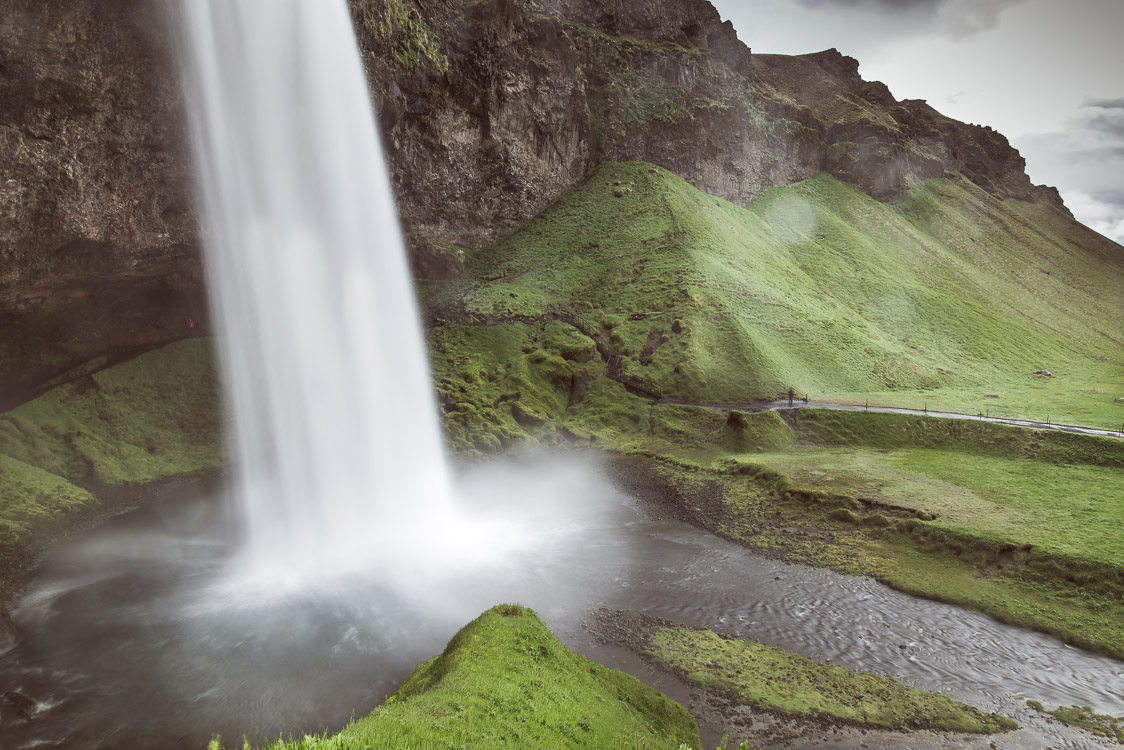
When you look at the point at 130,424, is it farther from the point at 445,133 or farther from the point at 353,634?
the point at 445,133

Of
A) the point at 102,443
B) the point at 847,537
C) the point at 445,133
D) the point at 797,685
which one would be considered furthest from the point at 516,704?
the point at 445,133

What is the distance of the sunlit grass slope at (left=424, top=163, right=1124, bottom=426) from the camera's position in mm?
57000

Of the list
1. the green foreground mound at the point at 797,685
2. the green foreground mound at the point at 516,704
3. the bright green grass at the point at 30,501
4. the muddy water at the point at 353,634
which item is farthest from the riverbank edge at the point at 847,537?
the bright green grass at the point at 30,501

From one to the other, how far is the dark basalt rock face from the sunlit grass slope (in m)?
7.09

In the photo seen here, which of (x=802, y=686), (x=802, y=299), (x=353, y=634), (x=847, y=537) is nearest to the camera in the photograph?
(x=802, y=686)

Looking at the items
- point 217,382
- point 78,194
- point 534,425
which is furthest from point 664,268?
point 78,194

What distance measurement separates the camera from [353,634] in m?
21.7

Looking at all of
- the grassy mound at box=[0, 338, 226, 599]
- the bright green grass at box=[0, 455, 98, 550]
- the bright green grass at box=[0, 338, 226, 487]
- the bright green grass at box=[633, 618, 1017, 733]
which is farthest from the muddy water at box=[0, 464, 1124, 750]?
the bright green grass at box=[0, 338, 226, 487]

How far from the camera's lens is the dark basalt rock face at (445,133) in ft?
116

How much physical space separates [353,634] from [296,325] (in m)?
22.0

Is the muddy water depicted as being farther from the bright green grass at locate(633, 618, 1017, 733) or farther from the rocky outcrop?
the rocky outcrop

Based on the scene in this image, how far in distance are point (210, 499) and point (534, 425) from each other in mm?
25846

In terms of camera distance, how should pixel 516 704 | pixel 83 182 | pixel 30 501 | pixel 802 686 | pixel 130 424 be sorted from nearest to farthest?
1. pixel 516 704
2. pixel 802 686
3. pixel 30 501
4. pixel 83 182
5. pixel 130 424

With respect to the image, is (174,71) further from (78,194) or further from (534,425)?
(534,425)
